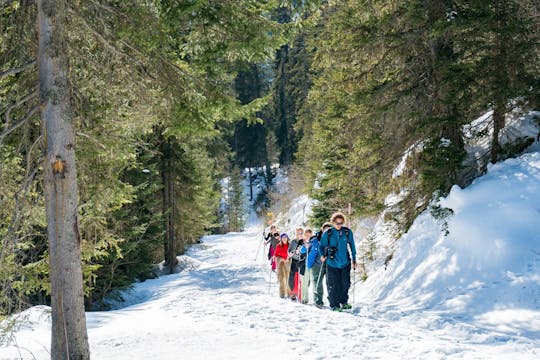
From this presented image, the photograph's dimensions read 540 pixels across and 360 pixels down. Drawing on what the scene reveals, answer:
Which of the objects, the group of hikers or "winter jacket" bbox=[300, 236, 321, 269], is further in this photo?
"winter jacket" bbox=[300, 236, 321, 269]

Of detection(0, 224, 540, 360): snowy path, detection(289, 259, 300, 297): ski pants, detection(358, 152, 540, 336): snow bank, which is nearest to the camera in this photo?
detection(0, 224, 540, 360): snowy path

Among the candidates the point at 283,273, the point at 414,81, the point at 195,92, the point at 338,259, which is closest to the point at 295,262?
the point at 283,273

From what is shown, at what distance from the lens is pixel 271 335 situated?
24.6 feet

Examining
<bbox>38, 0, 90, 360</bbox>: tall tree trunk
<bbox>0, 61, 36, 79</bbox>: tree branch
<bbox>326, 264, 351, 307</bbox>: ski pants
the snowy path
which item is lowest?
the snowy path

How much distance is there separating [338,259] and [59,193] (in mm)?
5878

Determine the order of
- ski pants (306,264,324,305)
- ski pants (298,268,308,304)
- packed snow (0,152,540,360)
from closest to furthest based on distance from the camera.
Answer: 1. packed snow (0,152,540,360)
2. ski pants (306,264,324,305)
3. ski pants (298,268,308,304)

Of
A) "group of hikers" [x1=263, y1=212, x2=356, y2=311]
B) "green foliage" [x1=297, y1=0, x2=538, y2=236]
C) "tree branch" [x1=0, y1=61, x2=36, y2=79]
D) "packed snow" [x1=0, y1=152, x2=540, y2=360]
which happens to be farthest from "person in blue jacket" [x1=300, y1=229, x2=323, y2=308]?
"tree branch" [x1=0, y1=61, x2=36, y2=79]

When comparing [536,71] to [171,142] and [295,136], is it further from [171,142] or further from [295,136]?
[295,136]

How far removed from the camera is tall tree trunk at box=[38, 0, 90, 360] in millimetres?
5750

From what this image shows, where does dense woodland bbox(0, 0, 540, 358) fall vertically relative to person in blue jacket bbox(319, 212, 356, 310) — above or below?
above

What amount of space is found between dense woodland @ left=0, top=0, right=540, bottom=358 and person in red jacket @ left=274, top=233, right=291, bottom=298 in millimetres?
2147

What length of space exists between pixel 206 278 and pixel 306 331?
491 inches

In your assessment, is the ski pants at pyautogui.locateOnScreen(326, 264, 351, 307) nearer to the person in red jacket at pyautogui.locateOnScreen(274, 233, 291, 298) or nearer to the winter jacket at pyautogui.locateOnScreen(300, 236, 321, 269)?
the winter jacket at pyautogui.locateOnScreen(300, 236, 321, 269)

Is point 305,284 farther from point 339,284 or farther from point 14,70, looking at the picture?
point 14,70
